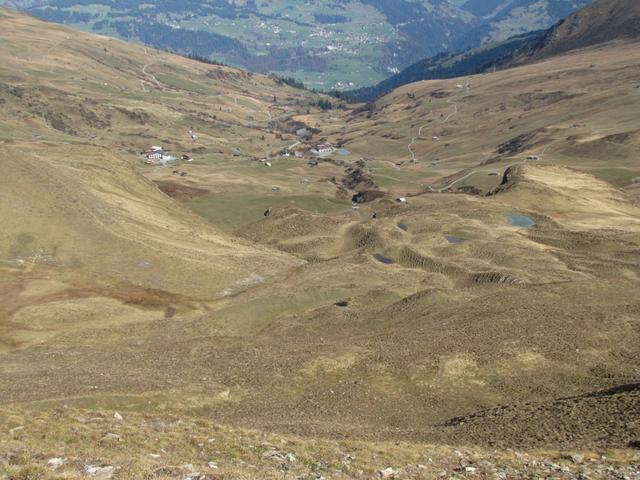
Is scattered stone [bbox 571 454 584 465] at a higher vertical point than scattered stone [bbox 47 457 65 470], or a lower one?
lower

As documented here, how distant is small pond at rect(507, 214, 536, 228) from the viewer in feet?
463

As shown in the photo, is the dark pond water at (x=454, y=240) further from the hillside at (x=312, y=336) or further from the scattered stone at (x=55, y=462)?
the scattered stone at (x=55, y=462)

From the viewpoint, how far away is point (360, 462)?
34.3 m

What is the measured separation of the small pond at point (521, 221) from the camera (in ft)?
463

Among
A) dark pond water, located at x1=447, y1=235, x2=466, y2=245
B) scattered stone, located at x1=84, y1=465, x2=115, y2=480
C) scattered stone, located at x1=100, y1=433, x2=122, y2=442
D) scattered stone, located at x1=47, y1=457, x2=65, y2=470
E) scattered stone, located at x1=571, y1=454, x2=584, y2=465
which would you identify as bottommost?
dark pond water, located at x1=447, y1=235, x2=466, y2=245

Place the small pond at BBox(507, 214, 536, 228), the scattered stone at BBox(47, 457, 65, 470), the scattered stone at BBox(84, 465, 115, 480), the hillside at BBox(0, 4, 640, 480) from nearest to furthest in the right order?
the scattered stone at BBox(84, 465, 115, 480) < the scattered stone at BBox(47, 457, 65, 470) < the hillside at BBox(0, 4, 640, 480) < the small pond at BBox(507, 214, 536, 228)

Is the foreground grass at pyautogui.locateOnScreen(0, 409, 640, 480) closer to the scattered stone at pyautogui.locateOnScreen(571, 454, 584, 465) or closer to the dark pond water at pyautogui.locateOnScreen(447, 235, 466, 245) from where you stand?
the scattered stone at pyautogui.locateOnScreen(571, 454, 584, 465)

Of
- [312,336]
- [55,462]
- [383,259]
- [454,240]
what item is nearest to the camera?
[55,462]

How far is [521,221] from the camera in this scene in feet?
471

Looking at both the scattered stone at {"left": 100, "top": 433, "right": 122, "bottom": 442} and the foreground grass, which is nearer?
the foreground grass

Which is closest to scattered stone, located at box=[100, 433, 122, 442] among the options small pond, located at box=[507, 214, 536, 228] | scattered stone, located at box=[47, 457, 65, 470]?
scattered stone, located at box=[47, 457, 65, 470]

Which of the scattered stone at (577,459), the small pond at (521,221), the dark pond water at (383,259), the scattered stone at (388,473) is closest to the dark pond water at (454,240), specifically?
the dark pond water at (383,259)

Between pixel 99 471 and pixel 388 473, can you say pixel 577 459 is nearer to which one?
pixel 388 473

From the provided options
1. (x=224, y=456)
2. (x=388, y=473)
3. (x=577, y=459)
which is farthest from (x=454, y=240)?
(x=224, y=456)
